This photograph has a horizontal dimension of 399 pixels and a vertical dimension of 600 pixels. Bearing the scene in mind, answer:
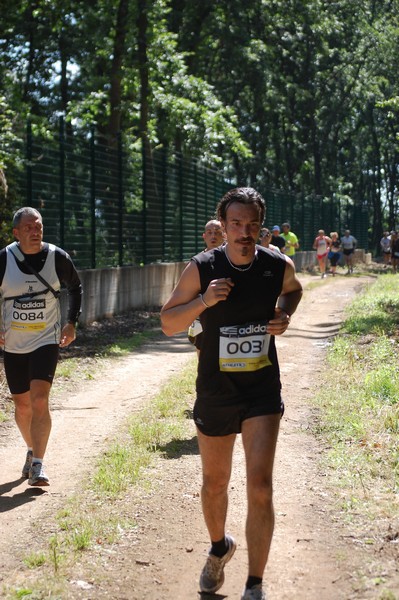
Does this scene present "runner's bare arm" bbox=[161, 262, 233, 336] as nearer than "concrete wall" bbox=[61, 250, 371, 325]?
Yes

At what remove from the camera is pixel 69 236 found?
60.1 ft

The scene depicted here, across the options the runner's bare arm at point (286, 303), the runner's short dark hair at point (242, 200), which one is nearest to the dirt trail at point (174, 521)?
the runner's bare arm at point (286, 303)

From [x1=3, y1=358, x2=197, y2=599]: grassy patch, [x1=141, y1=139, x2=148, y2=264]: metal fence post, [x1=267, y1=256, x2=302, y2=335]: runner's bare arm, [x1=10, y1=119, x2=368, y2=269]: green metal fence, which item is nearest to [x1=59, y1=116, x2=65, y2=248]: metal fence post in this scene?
[x1=10, y1=119, x2=368, y2=269]: green metal fence

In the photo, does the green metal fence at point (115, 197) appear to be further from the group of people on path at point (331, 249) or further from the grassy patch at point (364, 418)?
the group of people on path at point (331, 249)

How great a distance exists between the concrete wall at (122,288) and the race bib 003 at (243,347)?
11.9 meters

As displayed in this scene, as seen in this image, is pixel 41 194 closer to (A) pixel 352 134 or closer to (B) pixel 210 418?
(B) pixel 210 418

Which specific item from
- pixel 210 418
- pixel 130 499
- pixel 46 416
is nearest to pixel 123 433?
pixel 46 416

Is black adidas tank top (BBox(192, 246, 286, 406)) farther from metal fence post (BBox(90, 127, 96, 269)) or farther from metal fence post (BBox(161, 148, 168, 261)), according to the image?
metal fence post (BBox(161, 148, 168, 261))

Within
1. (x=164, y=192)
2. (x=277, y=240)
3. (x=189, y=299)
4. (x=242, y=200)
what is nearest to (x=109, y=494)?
(x=189, y=299)

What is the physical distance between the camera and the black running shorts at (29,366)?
7777mm

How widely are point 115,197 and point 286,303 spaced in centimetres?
1640

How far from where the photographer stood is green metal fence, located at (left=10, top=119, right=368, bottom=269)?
1738cm

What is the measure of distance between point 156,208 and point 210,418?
64.5 ft

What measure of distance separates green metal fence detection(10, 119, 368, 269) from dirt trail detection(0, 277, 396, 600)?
666 centimetres
